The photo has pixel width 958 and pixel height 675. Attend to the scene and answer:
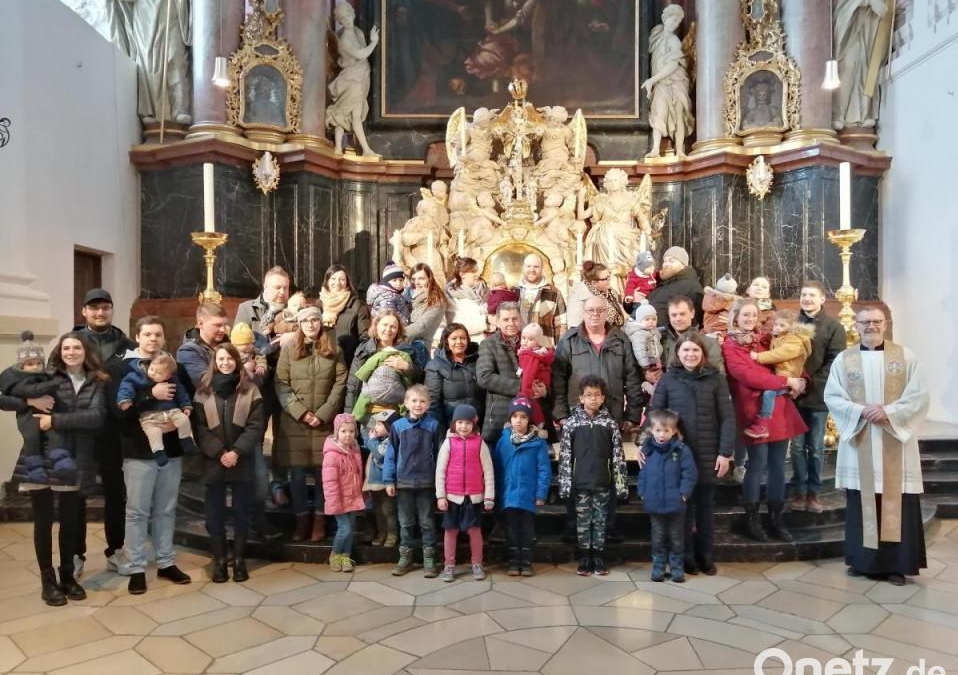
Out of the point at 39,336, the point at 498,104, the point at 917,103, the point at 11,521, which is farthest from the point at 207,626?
the point at 917,103

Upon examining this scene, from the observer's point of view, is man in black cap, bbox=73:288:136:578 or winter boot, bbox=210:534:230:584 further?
man in black cap, bbox=73:288:136:578

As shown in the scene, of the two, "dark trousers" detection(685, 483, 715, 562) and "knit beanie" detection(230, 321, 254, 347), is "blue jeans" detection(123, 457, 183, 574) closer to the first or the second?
"knit beanie" detection(230, 321, 254, 347)

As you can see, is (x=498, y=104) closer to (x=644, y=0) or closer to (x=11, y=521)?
(x=644, y=0)

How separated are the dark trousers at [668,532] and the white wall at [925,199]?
523 centimetres

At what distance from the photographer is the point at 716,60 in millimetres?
9219

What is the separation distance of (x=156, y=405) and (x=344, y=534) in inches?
52.2

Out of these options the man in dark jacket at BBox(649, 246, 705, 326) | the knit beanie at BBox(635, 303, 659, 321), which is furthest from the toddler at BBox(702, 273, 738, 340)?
the knit beanie at BBox(635, 303, 659, 321)

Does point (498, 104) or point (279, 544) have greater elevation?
point (498, 104)

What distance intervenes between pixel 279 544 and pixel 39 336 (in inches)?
130

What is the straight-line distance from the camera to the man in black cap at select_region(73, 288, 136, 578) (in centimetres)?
448

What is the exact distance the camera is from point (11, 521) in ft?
18.3

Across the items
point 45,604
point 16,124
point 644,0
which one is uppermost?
point 644,0

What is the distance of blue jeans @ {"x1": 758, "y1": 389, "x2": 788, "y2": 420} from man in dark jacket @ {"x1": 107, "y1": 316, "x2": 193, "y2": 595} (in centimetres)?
345

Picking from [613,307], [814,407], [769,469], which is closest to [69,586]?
[613,307]
